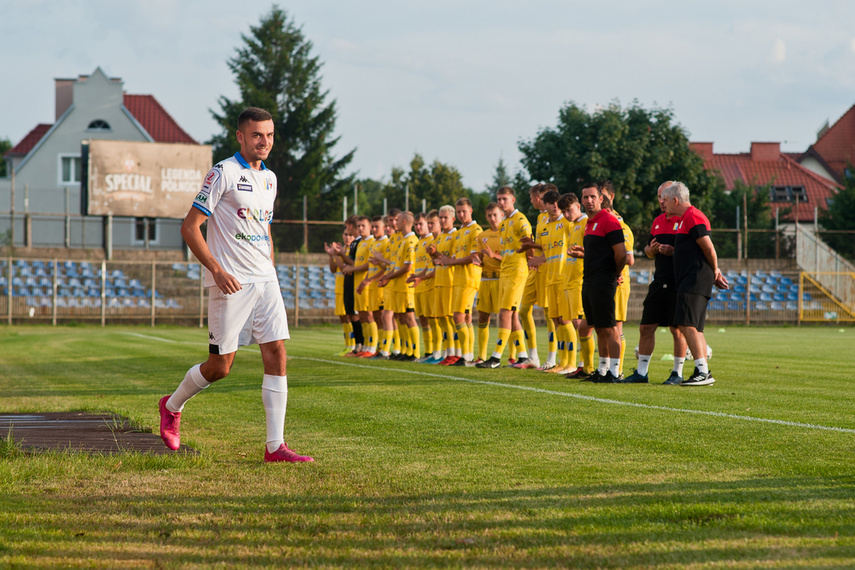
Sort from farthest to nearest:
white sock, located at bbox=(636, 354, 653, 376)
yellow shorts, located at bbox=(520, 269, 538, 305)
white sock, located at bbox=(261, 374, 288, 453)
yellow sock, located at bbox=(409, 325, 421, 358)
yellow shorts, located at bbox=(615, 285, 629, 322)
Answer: yellow sock, located at bbox=(409, 325, 421, 358)
yellow shorts, located at bbox=(520, 269, 538, 305)
yellow shorts, located at bbox=(615, 285, 629, 322)
white sock, located at bbox=(636, 354, 653, 376)
white sock, located at bbox=(261, 374, 288, 453)

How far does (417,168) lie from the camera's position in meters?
66.4

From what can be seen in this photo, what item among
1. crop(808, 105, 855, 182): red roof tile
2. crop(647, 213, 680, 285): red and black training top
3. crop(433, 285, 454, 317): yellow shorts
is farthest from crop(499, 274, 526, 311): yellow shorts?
crop(808, 105, 855, 182): red roof tile

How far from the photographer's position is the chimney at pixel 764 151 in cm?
6688

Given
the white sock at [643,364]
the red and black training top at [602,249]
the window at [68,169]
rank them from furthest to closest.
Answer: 1. the window at [68,169]
2. the white sock at [643,364]
3. the red and black training top at [602,249]

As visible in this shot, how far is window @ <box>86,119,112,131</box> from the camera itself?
4553 centimetres

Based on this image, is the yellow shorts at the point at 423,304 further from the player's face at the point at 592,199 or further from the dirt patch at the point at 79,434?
the dirt patch at the point at 79,434

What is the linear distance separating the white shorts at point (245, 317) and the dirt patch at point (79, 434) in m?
0.75

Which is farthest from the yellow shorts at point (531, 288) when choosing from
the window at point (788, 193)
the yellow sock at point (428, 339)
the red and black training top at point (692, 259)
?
the window at point (788, 193)

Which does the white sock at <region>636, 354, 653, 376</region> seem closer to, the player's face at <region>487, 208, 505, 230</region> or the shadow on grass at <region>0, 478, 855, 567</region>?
the player's face at <region>487, 208, 505, 230</region>

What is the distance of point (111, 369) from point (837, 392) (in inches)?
373

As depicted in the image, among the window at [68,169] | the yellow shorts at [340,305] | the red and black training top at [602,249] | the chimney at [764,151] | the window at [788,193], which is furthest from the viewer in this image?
the chimney at [764,151]

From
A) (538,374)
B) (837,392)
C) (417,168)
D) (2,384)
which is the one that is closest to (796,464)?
(837,392)

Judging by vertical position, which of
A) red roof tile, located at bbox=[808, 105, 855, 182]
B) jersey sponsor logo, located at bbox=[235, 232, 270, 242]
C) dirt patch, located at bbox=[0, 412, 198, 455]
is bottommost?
dirt patch, located at bbox=[0, 412, 198, 455]

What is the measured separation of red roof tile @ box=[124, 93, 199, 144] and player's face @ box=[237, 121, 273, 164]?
44.7 meters
